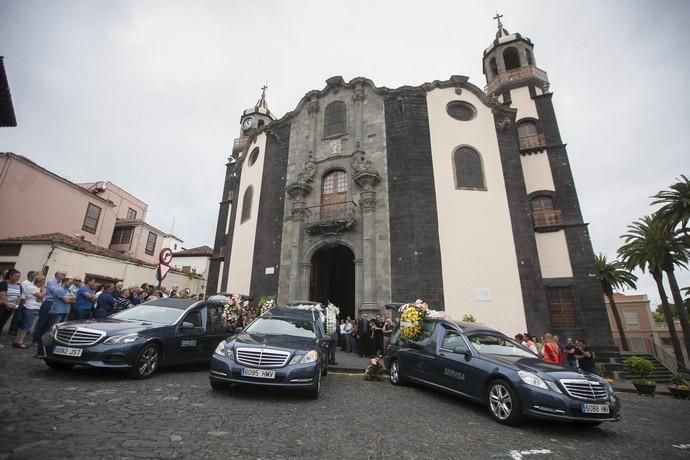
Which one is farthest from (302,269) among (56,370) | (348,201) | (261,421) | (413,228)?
(261,421)

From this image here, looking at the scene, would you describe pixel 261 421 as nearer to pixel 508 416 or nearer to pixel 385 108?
pixel 508 416

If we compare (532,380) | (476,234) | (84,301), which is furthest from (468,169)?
(84,301)

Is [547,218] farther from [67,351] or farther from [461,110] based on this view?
[67,351]

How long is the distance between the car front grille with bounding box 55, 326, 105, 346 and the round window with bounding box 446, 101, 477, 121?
19515 mm

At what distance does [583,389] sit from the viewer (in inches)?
199

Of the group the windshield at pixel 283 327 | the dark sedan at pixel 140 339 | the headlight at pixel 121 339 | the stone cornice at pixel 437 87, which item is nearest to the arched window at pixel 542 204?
the stone cornice at pixel 437 87

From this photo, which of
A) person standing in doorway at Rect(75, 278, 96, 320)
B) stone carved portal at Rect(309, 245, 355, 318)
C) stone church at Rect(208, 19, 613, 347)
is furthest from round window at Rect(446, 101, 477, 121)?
person standing in doorway at Rect(75, 278, 96, 320)

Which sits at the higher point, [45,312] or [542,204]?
[542,204]

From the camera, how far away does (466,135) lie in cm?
1886

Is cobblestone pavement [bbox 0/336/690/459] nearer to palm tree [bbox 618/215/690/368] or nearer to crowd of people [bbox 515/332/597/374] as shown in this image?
crowd of people [bbox 515/332/597/374]

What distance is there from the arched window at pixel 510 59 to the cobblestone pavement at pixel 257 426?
25161mm

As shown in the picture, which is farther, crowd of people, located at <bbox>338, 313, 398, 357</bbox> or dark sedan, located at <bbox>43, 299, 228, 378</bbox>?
crowd of people, located at <bbox>338, 313, 398, 357</bbox>

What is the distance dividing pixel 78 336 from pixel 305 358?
414 centimetres

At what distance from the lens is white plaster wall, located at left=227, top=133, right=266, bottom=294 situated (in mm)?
20109
